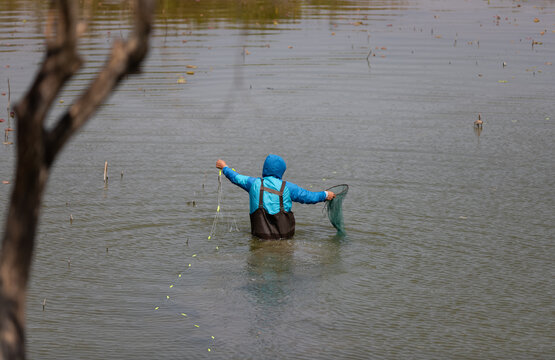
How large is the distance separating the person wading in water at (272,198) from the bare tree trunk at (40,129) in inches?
245

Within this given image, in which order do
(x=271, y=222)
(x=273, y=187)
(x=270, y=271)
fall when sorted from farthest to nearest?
1. (x=271, y=222)
2. (x=273, y=187)
3. (x=270, y=271)

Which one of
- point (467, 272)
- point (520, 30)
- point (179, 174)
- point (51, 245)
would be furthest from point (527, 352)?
point (520, 30)

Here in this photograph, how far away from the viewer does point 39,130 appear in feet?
14.0

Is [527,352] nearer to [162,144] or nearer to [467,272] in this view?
[467,272]

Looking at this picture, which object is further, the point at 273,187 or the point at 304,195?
the point at 304,195

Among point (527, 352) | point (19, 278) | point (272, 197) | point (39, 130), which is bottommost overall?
point (527, 352)

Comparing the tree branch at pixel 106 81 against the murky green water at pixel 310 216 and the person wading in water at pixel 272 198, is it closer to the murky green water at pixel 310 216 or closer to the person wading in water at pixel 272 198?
the murky green water at pixel 310 216

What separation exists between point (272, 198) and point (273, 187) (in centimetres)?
14

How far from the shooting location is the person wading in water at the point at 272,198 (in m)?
10.7

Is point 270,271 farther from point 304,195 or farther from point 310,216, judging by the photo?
point 310,216

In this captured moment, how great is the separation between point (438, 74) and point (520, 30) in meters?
9.23

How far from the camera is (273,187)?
1076 centimetres

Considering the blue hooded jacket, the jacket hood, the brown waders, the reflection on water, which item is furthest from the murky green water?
the jacket hood

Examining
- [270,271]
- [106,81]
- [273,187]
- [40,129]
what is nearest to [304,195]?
[273,187]
